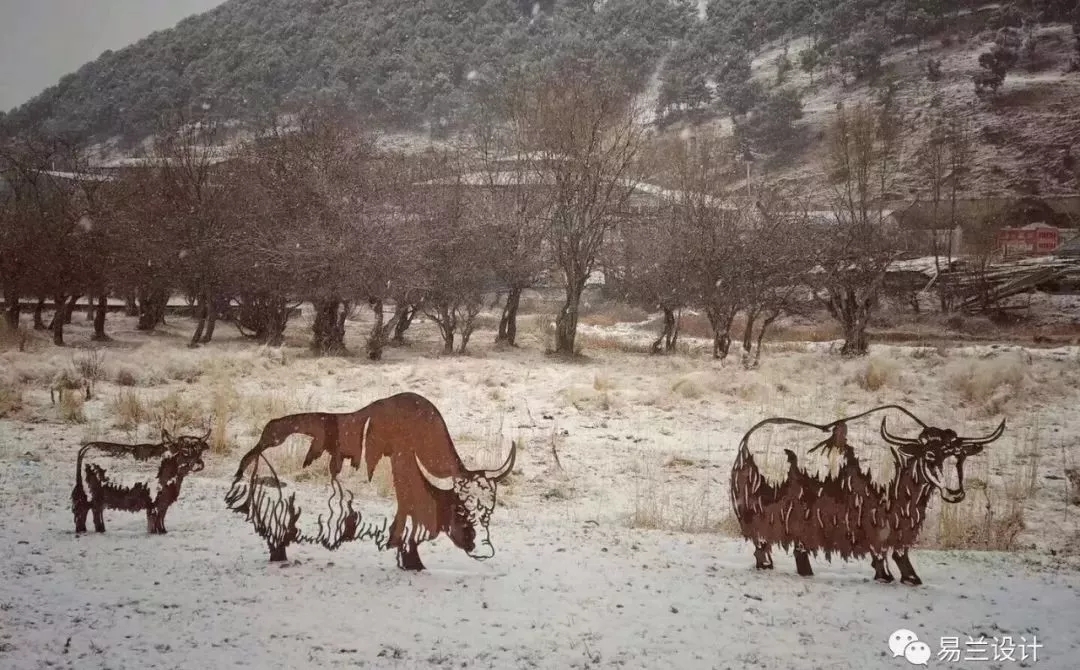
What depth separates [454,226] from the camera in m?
12.6

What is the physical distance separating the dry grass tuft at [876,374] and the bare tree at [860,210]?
236mm

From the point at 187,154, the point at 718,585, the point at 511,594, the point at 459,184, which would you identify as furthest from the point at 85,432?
the point at 459,184

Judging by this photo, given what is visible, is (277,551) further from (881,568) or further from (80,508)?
(881,568)

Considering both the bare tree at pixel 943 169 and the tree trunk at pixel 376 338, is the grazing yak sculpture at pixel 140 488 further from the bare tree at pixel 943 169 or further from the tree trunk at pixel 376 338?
the bare tree at pixel 943 169

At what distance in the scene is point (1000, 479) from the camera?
4.57m

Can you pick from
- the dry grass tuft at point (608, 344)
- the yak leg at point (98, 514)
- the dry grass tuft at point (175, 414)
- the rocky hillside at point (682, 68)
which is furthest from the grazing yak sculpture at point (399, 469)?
the dry grass tuft at point (608, 344)

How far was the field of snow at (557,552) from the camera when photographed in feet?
7.86

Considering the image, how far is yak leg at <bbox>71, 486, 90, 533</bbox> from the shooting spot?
10.6 feet

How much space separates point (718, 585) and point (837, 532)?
0.56 m

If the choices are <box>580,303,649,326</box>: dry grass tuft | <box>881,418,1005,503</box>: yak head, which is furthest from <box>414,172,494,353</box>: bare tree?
<box>881,418,1005,503</box>: yak head

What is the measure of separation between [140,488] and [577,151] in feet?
31.7

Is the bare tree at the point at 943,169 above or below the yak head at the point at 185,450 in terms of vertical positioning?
above

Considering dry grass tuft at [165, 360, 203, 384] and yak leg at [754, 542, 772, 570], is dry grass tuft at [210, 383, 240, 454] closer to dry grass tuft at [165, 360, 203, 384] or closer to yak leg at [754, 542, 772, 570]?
dry grass tuft at [165, 360, 203, 384]

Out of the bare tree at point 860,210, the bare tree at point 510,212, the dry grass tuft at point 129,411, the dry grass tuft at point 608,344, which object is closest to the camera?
the dry grass tuft at point 129,411
